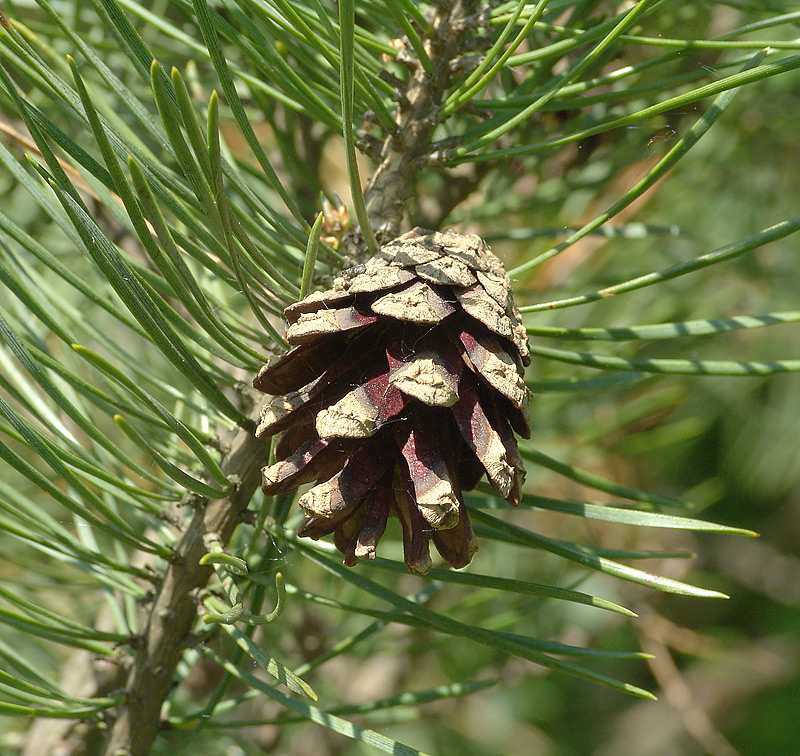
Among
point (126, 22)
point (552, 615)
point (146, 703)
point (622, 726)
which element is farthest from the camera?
point (622, 726)

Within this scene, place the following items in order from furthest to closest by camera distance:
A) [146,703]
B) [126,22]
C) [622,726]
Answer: [622,726] < [146,703] < [126,22]

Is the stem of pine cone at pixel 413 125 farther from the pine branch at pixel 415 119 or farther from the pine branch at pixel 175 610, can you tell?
the pine branch at pixel 175 610

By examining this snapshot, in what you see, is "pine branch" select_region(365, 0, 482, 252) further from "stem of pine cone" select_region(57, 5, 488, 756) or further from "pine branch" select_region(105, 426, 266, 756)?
"pine branch" select_region(105, 426, 266, 756)

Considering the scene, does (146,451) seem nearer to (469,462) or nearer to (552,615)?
(469,462)

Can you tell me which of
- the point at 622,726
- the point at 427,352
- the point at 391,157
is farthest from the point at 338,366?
the point at 622,726

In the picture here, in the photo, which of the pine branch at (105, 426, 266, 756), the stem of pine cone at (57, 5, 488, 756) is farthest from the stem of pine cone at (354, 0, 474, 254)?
the pine branch at (105, 426, 266, 756)

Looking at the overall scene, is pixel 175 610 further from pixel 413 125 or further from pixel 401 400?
pixel 413 125

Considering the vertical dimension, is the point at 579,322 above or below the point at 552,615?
above

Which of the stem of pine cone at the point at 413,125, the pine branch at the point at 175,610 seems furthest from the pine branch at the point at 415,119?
the pine branch at the point at 175,610
